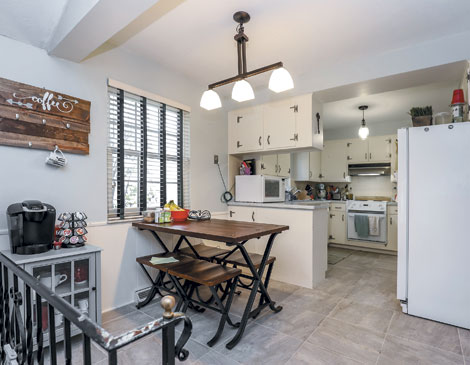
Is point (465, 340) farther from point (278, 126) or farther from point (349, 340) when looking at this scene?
point (278, 126)

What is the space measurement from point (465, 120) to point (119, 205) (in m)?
3.25

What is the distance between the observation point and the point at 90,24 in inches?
67.6

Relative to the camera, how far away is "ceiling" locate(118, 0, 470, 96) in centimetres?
198

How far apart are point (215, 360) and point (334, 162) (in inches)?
187

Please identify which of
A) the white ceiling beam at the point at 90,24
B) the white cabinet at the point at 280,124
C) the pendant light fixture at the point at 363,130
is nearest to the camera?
the white ceiling beam at the point at 90,24

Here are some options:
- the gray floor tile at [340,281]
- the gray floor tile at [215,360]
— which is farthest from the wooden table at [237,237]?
the gray floor tile at [340,281]

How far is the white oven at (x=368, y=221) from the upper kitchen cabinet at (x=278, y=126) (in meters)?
2.20

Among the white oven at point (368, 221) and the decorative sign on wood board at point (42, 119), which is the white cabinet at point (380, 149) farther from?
the decorative sign on wood board at point (42, 119)

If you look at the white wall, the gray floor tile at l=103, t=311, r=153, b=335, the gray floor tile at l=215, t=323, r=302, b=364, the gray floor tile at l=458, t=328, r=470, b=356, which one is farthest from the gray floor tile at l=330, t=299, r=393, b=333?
the white wall

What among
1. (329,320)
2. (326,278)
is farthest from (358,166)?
(329,320)

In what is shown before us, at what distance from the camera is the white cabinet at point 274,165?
396 centimetres

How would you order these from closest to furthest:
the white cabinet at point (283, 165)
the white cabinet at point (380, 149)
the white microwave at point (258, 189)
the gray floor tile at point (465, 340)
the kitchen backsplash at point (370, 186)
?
the gray floor tile at point (465, 340) → the white microwave at point (258, 189) → the white cabinet at point (283, 165) → the white cabinet at point (380, 149) → the kitchen backsplash at point (370, 186)

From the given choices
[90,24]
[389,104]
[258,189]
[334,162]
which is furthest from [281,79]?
[334,162]

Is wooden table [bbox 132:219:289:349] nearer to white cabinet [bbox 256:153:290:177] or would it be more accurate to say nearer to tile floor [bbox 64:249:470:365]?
tile floor [bbox 64:249:470:365]
